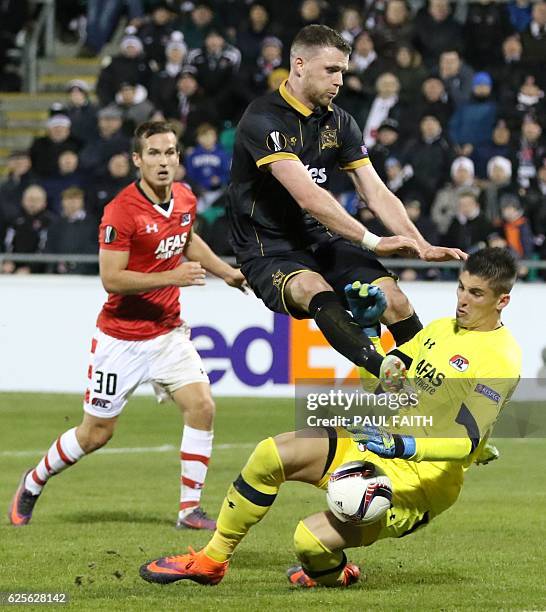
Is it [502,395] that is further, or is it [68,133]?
[68,133]

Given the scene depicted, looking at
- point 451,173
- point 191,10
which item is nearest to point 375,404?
point 451,173

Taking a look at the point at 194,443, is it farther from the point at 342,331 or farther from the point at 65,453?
the point at 342,331

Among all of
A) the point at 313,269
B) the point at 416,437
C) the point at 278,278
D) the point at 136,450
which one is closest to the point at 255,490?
the point at 416,437

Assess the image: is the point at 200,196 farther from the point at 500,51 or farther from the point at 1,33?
the point at 1,33

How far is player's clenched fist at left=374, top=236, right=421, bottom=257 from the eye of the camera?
708cm

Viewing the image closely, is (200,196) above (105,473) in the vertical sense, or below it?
above

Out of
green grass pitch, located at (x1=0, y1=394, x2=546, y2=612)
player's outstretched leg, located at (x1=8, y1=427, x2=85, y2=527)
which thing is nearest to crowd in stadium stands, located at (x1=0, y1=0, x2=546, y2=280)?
green grass pitch, located at (x1=0, y1=394, x2=546, y2=612)

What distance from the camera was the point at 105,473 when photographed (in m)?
11.6

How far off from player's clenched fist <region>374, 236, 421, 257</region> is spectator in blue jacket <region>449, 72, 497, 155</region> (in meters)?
11.0

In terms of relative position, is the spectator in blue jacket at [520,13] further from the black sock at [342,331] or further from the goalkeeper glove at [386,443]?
the goalkeeper glove at [386,443]

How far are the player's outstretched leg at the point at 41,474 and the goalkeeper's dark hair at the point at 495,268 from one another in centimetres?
370

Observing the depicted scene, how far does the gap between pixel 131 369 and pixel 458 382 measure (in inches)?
132

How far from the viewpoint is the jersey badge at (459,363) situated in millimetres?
6574

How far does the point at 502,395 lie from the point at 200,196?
1167 centimetres
